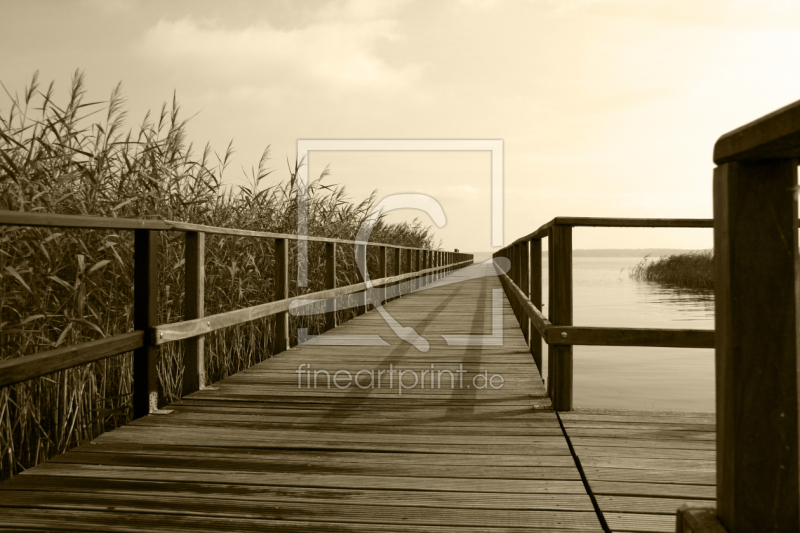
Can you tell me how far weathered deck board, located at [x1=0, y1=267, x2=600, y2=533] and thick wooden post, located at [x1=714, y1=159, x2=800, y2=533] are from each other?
111cm

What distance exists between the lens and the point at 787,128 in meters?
0.91

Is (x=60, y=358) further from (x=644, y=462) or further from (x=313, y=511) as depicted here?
(x=644, y=462)

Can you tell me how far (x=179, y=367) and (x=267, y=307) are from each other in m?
0.73

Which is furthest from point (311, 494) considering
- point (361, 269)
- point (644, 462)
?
point (361, 269)

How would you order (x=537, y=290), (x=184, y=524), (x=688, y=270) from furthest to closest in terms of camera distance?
(x=688, y=270) → (x=537, y=290) → (x=184, y=524)

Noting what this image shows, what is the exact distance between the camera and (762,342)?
1024 millimetres

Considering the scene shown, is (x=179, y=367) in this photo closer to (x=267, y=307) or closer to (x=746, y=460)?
(x=267, y=307)

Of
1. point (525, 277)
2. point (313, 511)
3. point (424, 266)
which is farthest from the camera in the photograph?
point (424, 266)

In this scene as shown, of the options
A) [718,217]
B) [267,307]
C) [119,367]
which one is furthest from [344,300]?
[718,217]

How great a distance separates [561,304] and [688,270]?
23.6 m

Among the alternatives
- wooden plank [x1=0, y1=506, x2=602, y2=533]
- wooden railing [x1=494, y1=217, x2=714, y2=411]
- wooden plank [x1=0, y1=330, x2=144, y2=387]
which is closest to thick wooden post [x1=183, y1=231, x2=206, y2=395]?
wooden plank [x1=0, y1=330, x2=144, y2=387]

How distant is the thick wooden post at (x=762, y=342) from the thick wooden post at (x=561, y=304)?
238 cm

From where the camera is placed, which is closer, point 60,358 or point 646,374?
point 60,358

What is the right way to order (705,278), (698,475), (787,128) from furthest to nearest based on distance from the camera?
(705,278) < (698,475) < (787,128)
